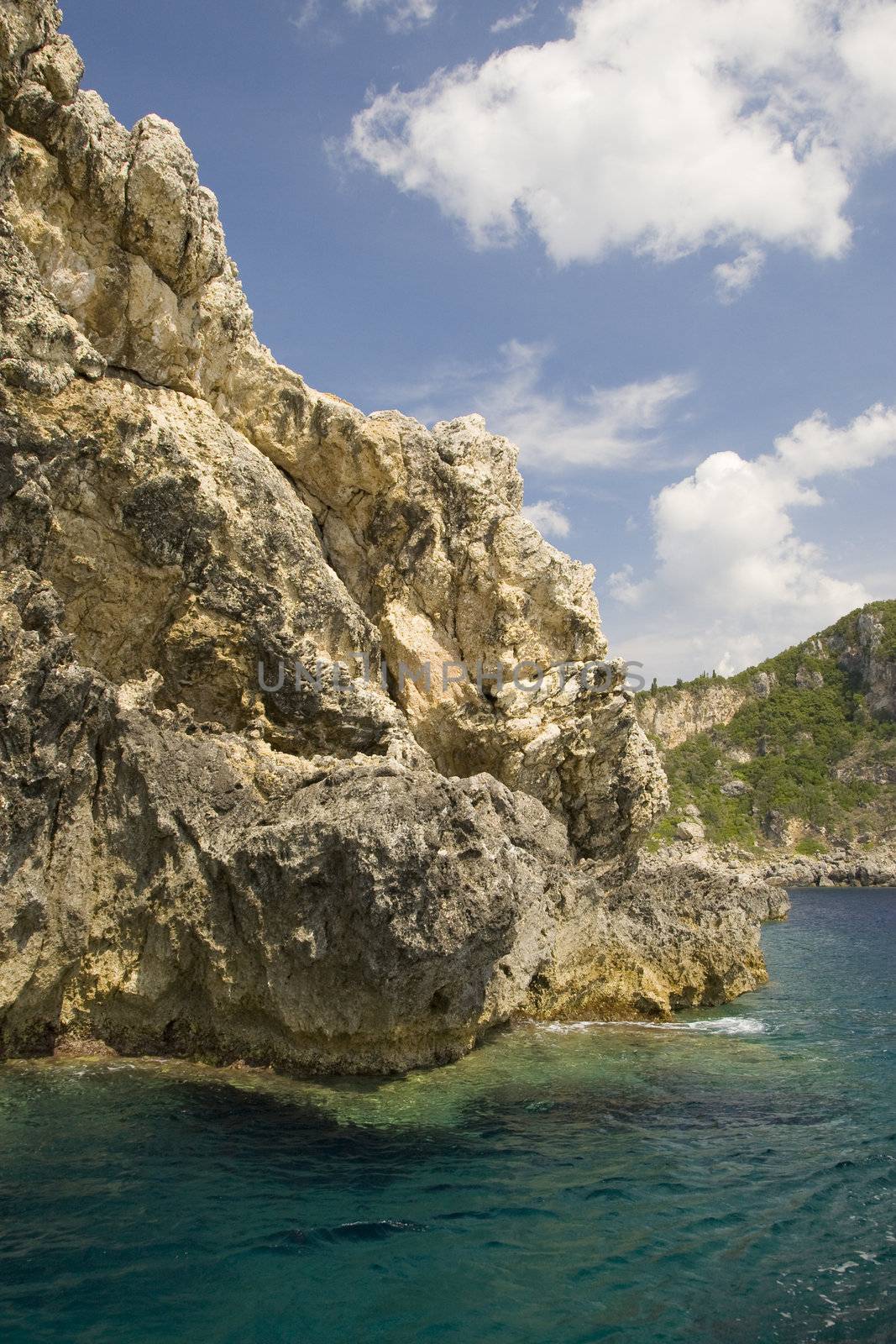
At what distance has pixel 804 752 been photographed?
5354 inches

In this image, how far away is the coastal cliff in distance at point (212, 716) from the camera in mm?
14000

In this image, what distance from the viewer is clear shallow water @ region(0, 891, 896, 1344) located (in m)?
7.74

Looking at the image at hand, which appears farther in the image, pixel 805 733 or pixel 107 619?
pixel 805 733

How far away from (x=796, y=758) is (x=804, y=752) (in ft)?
6.29

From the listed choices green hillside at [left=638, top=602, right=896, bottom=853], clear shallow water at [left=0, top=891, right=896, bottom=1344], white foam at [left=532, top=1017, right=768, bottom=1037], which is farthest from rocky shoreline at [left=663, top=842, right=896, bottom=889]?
clear shallow water at [left=0, top=891, right=896, bottom=1344]

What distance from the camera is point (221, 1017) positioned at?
583 inches

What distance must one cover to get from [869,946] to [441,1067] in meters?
33.3

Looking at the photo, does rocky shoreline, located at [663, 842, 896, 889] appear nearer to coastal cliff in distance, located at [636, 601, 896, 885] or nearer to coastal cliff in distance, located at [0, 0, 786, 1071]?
coastal cliff in distance, located at [636, 601, 896, 885]

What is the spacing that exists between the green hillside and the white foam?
82590 mm

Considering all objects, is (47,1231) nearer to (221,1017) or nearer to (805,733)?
(221,1017)

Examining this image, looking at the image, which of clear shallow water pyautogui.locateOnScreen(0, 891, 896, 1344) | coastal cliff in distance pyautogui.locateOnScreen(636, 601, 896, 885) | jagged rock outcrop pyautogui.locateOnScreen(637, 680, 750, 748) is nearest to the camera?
clear shallow water pyautogui.locateOnScreen(0, 891, 896, 1344)

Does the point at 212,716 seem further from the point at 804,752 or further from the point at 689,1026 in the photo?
the point at 804,752

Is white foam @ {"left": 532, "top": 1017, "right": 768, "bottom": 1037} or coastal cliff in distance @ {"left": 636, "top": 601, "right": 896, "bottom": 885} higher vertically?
coastal cliff in distance @ {"left": 636, "top": 601, "right": 896, "bottom": 885}

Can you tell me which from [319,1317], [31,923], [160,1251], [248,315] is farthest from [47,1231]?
[248,315]
